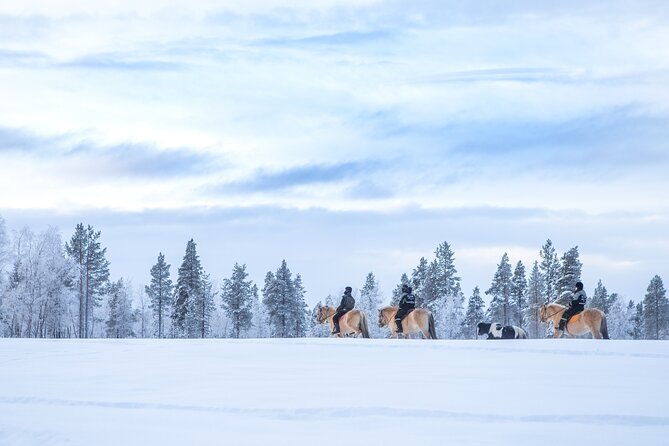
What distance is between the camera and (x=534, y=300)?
333 ft

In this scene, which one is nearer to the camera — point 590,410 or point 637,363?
point 590,410

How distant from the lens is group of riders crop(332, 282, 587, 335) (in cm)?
2897

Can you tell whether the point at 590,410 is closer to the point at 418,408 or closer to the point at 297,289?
the point at 418,408

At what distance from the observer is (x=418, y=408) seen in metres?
12.2

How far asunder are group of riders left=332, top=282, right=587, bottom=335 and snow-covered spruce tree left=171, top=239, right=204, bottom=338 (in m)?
53.1

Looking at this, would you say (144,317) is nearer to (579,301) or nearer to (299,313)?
(299,313)

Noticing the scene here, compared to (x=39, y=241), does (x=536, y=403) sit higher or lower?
lower

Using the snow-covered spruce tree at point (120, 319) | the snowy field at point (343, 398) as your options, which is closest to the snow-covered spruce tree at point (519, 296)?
the snow-covered spruce tree at point (120, 319)

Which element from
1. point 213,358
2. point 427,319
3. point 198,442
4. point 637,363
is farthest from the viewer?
point 427,319

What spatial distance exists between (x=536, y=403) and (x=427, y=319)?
1966 centimetres

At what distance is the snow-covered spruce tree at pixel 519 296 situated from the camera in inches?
4066

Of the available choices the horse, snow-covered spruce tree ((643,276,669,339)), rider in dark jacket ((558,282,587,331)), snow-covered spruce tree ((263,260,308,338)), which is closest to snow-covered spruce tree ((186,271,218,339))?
snow-covered spruce tree ((263,260,308,338))

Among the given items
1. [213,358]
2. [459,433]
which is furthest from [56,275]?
[459,433]

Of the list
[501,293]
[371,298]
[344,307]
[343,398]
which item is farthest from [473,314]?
[343,398]
